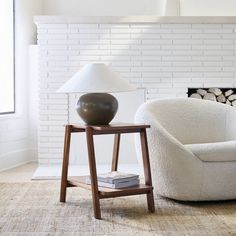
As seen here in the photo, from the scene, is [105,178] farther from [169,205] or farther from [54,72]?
[54,72]

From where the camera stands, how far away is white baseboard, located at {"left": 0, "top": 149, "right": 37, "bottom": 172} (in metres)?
Result: 5.89

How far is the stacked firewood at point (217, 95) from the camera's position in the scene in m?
6.16

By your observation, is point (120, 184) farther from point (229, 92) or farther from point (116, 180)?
point (229, 92)

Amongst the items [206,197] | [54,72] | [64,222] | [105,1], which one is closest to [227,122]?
[206,197]

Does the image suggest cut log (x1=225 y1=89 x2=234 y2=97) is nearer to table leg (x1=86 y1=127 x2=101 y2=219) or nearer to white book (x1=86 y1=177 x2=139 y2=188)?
white book (x1=86 y1=177 x2=139 y2=188)

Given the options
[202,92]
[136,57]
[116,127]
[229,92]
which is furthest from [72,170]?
[116,127]

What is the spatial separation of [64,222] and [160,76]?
3130mm

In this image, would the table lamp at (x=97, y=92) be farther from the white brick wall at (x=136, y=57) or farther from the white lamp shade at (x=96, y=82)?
the white brick wall at (x=136, y=57)

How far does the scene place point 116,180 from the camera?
3.61 m

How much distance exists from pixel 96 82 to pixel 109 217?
921 mm

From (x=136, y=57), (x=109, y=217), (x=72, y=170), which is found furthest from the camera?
(x=136, y=57)

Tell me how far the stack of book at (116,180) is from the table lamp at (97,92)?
1.23 ft

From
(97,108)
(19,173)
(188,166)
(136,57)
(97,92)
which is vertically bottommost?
(19,173)

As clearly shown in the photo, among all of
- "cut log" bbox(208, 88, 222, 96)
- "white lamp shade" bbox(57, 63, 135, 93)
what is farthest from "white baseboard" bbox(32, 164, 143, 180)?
"white lamp shade" bbox(57, 63, 135, 93)
